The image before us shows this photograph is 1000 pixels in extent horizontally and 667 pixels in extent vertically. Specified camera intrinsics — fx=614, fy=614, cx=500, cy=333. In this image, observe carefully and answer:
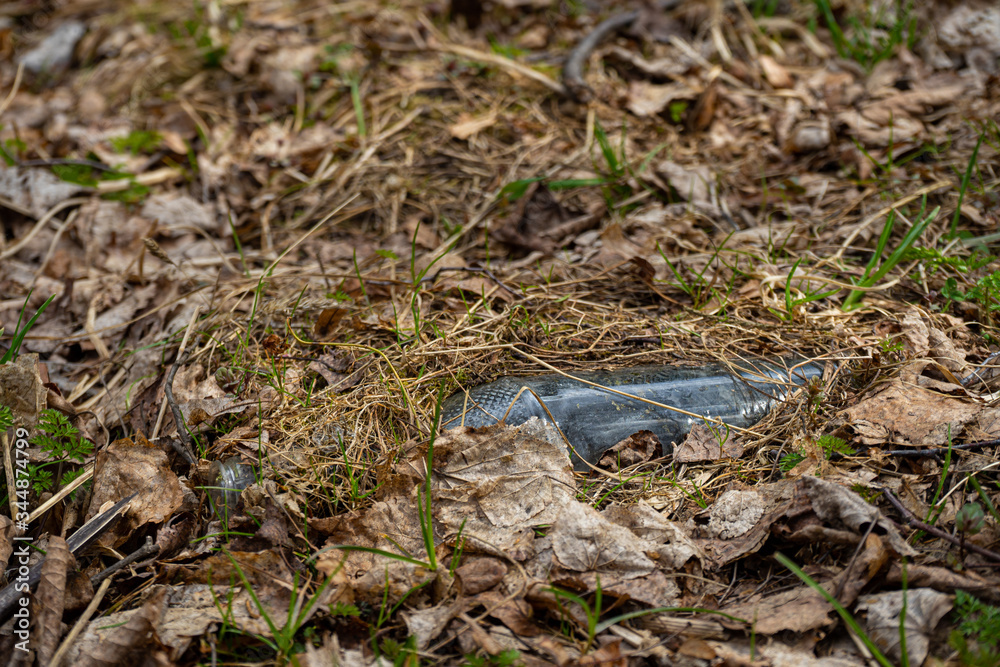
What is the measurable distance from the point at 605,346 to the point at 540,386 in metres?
0.38

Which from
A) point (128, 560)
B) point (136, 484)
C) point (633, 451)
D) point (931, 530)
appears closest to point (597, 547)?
point (633, 451)

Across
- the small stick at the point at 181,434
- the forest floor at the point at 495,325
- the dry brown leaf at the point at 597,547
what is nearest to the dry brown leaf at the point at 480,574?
the forest floor at the point at 495,325

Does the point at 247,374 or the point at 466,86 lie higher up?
the point at 466,86

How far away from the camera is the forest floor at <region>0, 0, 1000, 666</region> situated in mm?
Result: 1483

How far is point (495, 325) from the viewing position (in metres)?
2.31

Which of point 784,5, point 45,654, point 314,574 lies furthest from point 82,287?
point 784,5

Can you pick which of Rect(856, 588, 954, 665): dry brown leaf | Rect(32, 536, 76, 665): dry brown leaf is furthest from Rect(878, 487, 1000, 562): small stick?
Rect(32, 536, 76, 665): dry brown leaf

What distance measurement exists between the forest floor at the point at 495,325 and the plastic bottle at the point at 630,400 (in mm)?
49

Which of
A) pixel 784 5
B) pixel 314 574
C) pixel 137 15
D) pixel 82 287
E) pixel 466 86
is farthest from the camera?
pixel 137 15

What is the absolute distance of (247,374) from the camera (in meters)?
2.21

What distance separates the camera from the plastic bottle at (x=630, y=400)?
1923mm

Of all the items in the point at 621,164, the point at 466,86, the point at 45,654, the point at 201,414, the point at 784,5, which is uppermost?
the point at 784,5

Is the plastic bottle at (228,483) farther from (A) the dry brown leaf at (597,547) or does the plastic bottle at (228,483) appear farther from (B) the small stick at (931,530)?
(B) the small stick at (931,530)

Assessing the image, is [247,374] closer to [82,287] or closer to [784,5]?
[82,287]
